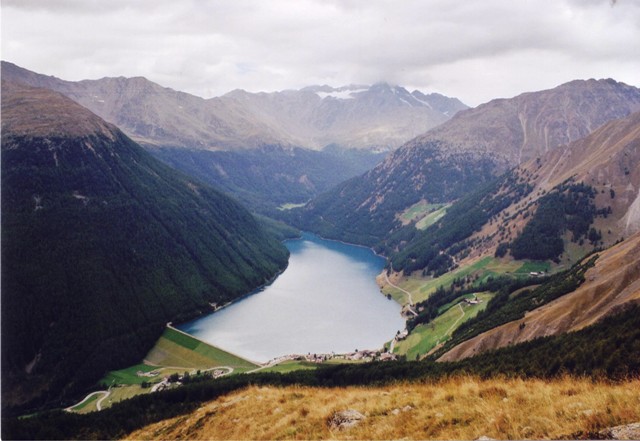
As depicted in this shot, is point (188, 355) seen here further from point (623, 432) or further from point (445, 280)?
point (623, 432)

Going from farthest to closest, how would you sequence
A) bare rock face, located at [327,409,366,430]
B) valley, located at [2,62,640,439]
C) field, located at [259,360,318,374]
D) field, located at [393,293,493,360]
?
field, located at [393,293,493,360] → field, located at [259,360,318,374] → valley, located at [2,62,640,439] → bare rock face, located at [327,409,366,430]

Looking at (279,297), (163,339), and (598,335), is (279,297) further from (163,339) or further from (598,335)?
(598,335)

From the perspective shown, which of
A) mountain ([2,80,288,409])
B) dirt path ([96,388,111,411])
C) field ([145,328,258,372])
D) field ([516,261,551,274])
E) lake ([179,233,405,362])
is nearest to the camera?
dirt path ([96,388,111,411])

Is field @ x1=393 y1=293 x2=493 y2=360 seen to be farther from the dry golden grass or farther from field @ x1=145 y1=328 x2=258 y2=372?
the dry golden grass

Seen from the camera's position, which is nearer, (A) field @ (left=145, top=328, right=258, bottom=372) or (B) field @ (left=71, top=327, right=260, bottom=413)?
(B) field @ (left=71, top=327, right=260, bottom=413)

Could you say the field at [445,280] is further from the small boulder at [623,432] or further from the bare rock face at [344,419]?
the small boulder at [623,432]

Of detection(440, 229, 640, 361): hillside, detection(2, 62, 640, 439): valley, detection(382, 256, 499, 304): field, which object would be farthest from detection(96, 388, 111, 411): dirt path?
detection(382, 256, 499, 304): field
